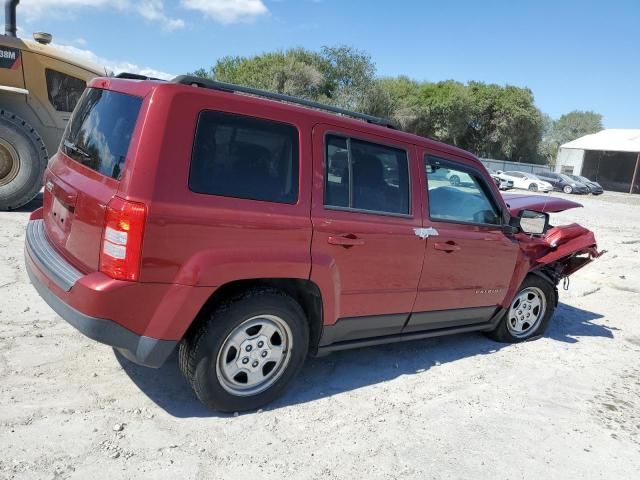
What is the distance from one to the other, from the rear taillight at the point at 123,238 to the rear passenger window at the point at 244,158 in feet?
1.13

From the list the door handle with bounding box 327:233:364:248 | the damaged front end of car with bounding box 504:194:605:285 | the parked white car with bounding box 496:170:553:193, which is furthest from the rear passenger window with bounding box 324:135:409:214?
the parked white car with bounding box 496:170:553:193

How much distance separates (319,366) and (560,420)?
6.00 ft

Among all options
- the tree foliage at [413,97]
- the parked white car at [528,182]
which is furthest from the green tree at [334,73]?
the parked white car at [528,182]

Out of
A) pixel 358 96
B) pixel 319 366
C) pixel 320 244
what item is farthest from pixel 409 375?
pixel 358 96

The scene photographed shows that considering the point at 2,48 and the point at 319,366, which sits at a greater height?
the point at 2,48

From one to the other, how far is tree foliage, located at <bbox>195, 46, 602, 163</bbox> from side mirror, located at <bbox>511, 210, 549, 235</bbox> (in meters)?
36.2

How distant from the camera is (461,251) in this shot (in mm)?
4340

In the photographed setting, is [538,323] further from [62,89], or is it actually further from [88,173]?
[62,89]

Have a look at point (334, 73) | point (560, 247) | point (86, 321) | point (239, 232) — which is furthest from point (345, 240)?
point (334, 73)

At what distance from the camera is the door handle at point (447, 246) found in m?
4.12

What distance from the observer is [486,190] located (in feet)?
15.4

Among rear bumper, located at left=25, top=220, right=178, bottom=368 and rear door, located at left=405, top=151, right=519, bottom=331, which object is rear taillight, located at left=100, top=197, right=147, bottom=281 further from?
rear door, located at left=405, top=151, right=519, bottom=331

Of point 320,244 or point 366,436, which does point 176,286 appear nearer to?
point 320,244

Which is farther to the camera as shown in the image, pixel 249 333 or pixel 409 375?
pixel 409 375
